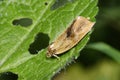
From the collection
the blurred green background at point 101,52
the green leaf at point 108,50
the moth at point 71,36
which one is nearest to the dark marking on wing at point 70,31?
the moth at point 71,36

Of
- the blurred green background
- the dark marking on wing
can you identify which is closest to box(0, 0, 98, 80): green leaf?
the dark marking on wing

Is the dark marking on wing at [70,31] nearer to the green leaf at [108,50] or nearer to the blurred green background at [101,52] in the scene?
the green leaf at [108,50]

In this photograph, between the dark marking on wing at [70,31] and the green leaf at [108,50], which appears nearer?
the dark marking on wing at [70,31]

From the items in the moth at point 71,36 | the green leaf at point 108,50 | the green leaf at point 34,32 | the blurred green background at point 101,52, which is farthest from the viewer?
the blurred green background at point 101,52

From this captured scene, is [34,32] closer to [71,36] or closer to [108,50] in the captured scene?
[71,36]

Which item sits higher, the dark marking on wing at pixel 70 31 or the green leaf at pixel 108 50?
the dark marking on wing at pixel 70 31

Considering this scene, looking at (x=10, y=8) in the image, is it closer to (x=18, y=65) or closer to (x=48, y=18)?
(x=48, y=18)

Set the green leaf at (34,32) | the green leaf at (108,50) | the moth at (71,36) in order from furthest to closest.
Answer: the green leaf at (108,50) < the moth at (71,36) < the green leaf at (34,32)
